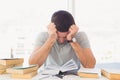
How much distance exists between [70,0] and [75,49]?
46.1 inches

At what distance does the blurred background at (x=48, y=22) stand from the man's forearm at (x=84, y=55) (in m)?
0.91

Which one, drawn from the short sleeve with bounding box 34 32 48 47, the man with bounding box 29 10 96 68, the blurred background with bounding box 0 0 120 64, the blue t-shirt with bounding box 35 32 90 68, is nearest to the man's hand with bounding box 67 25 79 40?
the man with bounding box 29 10 96 68

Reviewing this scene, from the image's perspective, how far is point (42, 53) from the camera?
1.96 meters

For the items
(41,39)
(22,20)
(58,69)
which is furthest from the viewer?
(22,20)

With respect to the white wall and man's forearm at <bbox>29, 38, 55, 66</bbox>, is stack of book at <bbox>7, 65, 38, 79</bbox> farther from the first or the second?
the white wall

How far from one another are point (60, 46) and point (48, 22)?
96 centimetres

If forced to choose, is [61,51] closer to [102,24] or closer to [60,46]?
[60,46]

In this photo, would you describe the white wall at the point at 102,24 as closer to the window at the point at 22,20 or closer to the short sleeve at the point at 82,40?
the window at the point at 22,20

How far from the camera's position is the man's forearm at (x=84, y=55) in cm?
197

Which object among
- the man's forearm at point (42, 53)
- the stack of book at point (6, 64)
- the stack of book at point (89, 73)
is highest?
the man's forearm at point (42, 53)

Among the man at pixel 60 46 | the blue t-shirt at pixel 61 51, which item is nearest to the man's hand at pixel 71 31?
the man at pixel 60 46

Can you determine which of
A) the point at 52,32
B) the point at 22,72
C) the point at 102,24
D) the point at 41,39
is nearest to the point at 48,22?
the point at 102,24

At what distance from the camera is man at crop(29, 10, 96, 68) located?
197cm

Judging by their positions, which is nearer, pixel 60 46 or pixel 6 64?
pixel 6 64
